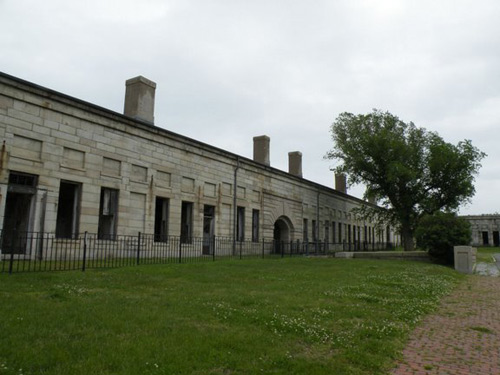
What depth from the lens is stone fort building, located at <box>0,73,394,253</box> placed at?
1555 centimetres

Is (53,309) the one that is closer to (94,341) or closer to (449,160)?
(94,341)

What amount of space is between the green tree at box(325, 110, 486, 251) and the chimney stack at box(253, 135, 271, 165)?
7.71 m

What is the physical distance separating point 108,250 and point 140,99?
27.4 ft

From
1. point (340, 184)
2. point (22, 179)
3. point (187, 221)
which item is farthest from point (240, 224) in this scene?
point (340, 184)

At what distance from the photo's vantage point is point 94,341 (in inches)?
207

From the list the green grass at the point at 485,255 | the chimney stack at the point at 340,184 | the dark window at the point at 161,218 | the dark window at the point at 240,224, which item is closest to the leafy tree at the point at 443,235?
the green grass at the point at 485,255

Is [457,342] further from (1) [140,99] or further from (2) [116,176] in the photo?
(1) [140,99]

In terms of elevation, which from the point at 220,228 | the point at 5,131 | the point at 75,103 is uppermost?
the point at 75,103

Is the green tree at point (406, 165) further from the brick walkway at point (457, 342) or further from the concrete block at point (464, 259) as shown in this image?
the brick walkway at point (457, 342)

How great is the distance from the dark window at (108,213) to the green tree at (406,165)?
2196cm

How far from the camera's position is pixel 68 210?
17.9 metres

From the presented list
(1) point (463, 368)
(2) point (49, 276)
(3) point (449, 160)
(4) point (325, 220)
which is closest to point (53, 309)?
(2) point (49, 276)

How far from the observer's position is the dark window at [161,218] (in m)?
21.4

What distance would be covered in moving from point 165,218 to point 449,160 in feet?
77.0
